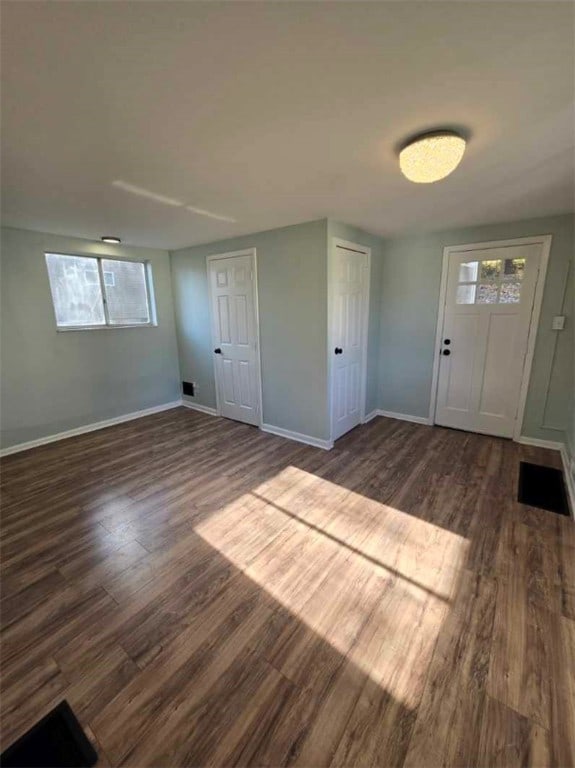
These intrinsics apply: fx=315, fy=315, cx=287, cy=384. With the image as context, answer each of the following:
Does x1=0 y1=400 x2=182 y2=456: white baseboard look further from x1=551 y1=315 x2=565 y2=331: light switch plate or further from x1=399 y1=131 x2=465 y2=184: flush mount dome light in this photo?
x1=551 y1=315 x2=565 y2=331: light switch plate

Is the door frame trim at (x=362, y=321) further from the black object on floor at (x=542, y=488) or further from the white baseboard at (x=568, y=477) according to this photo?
the white baseboard at (x=568, y=477)

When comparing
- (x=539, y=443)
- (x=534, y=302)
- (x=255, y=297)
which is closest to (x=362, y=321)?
(x=255, y=297)

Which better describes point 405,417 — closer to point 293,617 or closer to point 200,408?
point 200,408

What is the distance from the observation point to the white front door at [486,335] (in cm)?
321

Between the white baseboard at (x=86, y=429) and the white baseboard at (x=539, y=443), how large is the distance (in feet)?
15.0

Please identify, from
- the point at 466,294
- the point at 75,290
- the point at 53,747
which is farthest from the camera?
the point at 75,290

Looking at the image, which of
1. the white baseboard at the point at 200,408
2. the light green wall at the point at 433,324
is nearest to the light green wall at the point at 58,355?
the white baseboard at the point at 200,408

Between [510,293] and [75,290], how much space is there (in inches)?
191

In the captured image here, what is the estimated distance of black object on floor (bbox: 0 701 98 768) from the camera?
1.07 metres

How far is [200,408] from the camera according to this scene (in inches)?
188

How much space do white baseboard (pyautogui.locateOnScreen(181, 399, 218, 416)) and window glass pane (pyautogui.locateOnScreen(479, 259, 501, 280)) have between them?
146 inches

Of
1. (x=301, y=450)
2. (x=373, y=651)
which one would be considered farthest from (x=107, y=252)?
(x=373, y=651)

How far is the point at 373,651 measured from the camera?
1.40 m

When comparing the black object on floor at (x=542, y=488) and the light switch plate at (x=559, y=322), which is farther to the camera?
the light switch plate at (x=559, y=322)
